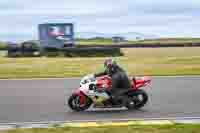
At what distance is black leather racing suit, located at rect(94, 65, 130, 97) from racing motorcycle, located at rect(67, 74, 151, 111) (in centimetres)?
9

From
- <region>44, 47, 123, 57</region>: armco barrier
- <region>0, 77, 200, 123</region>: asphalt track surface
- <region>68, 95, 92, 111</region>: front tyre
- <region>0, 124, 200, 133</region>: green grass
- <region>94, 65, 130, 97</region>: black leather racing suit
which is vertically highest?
<region>94, 65, 130, 97</region>: black leather racing suit

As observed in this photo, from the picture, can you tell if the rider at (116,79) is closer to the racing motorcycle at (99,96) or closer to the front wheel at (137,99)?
the racing motorcycle at (99,96)

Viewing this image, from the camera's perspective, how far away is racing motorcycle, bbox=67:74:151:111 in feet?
42.8

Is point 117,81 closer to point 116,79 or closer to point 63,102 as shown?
point 116,79

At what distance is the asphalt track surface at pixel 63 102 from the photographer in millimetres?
12375

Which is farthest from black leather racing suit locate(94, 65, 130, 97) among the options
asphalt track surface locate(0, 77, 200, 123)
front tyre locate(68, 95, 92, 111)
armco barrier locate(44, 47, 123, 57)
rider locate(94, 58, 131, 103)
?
armco barrier locate(44, 47, 123, 57)

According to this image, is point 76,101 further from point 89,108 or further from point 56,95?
point 56,95

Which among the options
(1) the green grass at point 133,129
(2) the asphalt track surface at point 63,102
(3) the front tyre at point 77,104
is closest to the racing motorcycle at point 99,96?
(3) the front tyre at point 77,104

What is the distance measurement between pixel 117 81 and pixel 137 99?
0.72 metres

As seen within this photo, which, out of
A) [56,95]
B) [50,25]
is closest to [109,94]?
[56,95]

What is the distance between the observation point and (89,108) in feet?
44.1

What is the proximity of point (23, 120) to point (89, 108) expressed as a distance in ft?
6.69

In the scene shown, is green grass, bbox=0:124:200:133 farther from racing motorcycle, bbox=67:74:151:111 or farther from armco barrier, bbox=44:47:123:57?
armco barrier, bbox=44:47:123:57

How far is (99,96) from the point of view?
517 inches
